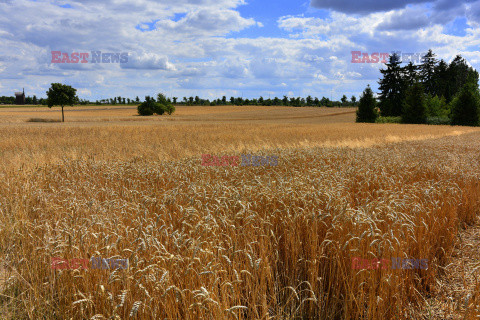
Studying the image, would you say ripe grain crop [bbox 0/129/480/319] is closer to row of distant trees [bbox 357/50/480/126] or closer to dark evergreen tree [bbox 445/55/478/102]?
row of distant trees [bbox 357/50/480/126]

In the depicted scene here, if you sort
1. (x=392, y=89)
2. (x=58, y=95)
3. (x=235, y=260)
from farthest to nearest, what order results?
(x=392, y=89), (x=58, y=95), (x=235, y=260)

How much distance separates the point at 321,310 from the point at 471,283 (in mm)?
1885

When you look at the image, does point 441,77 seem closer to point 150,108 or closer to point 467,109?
point 467,109

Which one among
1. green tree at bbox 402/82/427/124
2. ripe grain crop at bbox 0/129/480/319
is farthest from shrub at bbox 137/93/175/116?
ripe grain crop at bbox 0/129/480/319

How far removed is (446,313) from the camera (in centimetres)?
288

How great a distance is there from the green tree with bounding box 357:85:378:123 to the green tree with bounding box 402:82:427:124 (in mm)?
5575

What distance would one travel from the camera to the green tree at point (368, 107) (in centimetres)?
5181

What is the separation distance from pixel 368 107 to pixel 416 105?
26.1 feet

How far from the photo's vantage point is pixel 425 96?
63438 mm

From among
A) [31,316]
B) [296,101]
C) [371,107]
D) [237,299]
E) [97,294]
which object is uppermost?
[296,101]

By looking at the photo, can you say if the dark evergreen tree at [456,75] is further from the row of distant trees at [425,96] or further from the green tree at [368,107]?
the green tree at [368,107]

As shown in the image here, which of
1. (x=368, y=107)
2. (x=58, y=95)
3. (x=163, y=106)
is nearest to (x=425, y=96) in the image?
(x=368, y=107)

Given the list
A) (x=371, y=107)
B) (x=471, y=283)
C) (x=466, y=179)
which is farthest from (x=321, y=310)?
(x=371, y=107)

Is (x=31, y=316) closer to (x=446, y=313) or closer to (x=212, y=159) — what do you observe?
(x=446, y=313)
